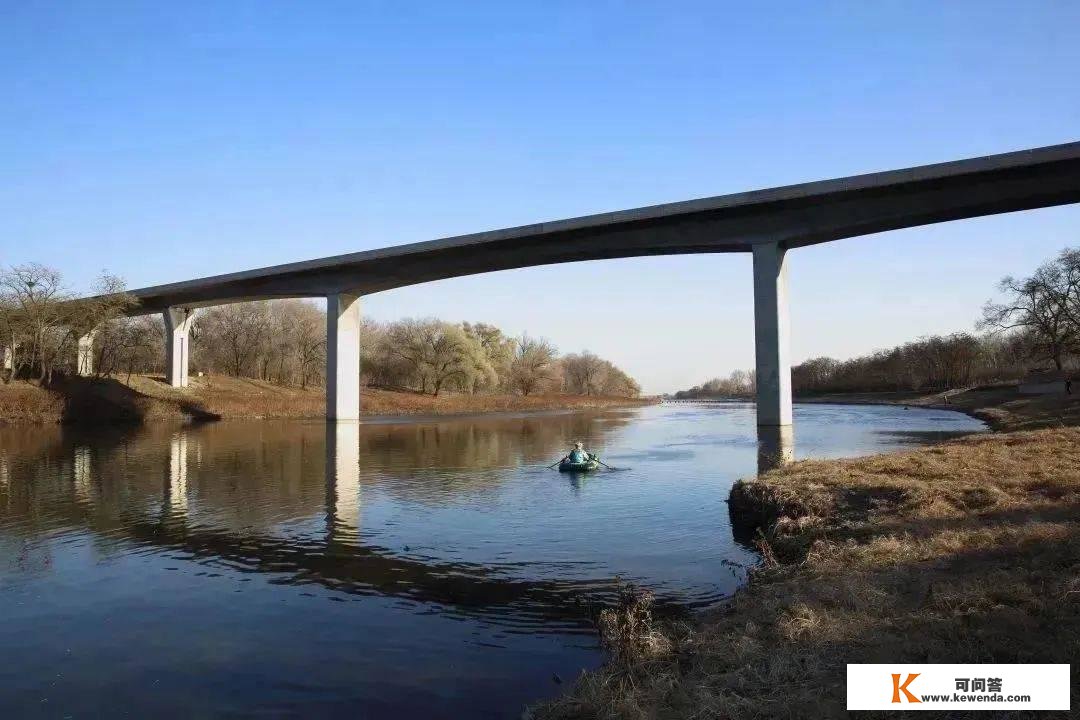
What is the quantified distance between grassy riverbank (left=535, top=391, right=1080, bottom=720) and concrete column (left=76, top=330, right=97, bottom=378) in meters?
62.8

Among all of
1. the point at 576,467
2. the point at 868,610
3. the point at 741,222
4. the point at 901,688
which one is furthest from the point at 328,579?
the point at 741,222

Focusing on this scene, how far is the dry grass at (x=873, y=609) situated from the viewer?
5.62 metres

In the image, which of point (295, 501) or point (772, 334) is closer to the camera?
point (295, 501)

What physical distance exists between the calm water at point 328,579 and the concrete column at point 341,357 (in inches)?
1155

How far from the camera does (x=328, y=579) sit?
36.7 feet

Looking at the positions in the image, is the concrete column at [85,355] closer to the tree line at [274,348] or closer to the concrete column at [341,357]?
the tree line at [274,348]

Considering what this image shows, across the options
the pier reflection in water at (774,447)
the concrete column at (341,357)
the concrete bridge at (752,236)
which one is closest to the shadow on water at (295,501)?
the pier reflection in water at (774,447)

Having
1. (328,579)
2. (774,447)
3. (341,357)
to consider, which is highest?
(341,357)

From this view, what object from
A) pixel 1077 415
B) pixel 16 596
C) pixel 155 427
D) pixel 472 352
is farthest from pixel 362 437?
pixel 472 352

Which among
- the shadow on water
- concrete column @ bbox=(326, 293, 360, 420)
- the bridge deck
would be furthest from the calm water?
concrete column @ bbox=(326, 293, 360, 420)

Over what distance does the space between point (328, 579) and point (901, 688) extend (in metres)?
8.44

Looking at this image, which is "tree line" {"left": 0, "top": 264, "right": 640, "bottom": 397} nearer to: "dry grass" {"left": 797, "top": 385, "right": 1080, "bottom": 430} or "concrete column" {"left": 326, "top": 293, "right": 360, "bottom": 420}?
"concrete column" {"left": 326, "top": 293, "right": 360, "bottom": 420}

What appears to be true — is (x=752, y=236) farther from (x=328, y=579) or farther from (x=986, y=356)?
(x=986, y=356)

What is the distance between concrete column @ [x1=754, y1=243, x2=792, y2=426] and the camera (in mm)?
38219
